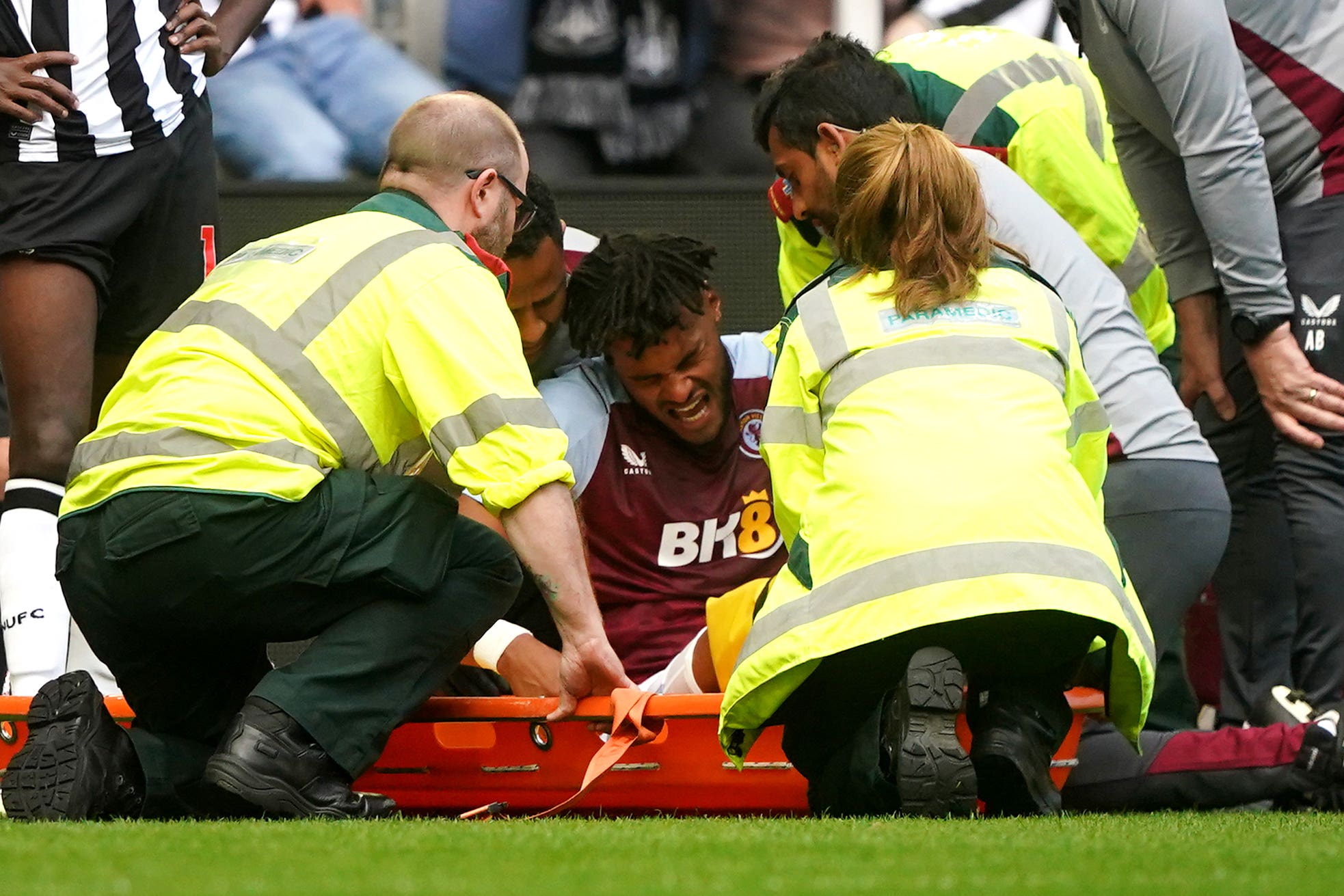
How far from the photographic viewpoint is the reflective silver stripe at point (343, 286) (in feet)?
8.97

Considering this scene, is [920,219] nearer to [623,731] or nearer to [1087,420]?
[1087,420]

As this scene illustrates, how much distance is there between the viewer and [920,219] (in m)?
2.71

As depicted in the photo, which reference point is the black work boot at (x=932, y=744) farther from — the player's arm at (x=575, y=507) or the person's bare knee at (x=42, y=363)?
the person's bare knee at (x=42, y=363)

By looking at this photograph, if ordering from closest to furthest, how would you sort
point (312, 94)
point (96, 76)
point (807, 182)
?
point (96, 76) → point (807, 182) → point (312, 94)

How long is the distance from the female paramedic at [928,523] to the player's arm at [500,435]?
0.86 feet

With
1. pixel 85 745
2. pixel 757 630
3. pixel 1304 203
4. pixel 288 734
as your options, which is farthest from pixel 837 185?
pixel 85 745

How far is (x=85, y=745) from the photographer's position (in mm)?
2627

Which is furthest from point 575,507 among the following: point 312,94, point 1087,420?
point 312,94

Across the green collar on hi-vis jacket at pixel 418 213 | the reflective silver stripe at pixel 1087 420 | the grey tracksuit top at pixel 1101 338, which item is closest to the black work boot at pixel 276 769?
the green collar on hi-vis jacket at pixel 418 213

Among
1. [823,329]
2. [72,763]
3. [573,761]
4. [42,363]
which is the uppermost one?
[823,329]

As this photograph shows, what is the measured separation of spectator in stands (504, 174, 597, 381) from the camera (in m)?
3.74

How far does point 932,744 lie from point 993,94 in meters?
1.79

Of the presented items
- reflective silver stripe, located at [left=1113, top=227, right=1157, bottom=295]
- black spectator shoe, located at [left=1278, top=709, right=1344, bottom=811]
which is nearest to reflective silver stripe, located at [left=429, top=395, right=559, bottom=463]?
black spectator shoe, located at [left=1278, top=709, right=1344, bottom=811]

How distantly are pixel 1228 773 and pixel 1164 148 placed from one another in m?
1.22
